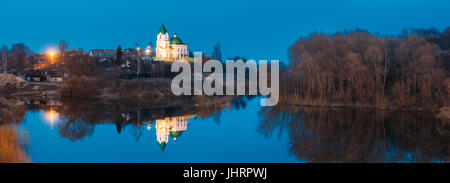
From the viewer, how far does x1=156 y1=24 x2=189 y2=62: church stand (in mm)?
79500

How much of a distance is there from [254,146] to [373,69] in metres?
17.3

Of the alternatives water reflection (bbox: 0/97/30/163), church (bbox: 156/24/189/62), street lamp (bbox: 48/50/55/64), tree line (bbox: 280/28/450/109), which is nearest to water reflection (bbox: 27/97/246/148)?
water reflection (bbox: 0/97/30/163)

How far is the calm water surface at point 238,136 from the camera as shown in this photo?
1328 centimetres

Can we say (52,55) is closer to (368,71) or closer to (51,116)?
(51,116)

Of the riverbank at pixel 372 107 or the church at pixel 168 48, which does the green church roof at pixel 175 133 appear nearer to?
the riverbank at pixel 372 107

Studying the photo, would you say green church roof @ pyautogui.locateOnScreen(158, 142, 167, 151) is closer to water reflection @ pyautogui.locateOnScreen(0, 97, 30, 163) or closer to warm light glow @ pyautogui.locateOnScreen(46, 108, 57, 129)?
water reflection @ pyautogui.locateOnScreen(0, 97, 30, 163)

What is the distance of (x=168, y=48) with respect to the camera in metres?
81.1

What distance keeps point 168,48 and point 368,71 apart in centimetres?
5907

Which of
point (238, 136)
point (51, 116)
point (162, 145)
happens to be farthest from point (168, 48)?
point (162, 145)

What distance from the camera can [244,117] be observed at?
1010 inches

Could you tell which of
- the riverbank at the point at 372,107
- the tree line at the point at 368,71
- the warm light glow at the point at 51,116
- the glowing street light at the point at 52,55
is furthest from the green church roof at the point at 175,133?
the glowing street light at the point at 52,55

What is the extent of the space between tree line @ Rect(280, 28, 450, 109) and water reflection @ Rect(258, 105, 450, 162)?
2.06 metres

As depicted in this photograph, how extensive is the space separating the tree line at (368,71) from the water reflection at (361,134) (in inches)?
81.0
